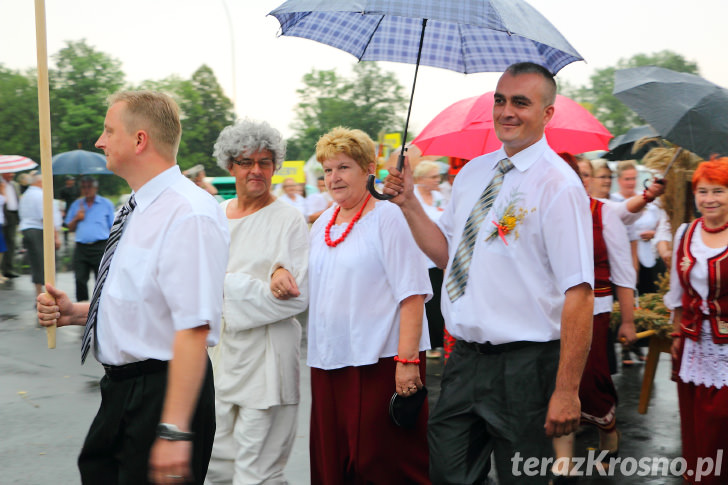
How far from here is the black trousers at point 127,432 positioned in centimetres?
262

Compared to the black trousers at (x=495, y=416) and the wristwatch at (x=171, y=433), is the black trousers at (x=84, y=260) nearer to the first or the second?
the black trousers at (x=495, y=416)

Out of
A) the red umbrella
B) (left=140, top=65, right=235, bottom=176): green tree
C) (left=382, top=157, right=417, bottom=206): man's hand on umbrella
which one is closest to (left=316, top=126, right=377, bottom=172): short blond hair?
(left=382, top=157, right=417, bottom=206): man's hand on umbrella

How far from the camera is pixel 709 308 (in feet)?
14.3

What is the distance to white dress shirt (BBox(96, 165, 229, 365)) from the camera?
8.11 ft

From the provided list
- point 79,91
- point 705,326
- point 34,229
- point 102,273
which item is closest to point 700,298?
point 705,326

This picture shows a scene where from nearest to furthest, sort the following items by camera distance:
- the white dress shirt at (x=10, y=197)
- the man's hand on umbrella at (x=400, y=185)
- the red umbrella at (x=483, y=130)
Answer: the man's hand on umbrella at (x=400, y=185) < the red umbrella at (x=483, y=130) < the white dress shirt at (x=10, y=197)

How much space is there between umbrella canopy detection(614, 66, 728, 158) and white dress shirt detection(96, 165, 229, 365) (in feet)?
10.4

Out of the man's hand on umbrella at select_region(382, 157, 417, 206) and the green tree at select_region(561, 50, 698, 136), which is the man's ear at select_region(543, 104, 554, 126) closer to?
the man's hand on umbrella at select_region(382, 157, 417, 206)

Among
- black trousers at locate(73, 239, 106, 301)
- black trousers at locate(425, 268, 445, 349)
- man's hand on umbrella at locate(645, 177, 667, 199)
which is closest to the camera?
man's hand on umbrella at locate(645, 177, 667, 199)

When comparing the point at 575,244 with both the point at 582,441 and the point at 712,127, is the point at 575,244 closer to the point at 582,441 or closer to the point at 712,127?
the point at 712,127

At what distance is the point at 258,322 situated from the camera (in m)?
4.17

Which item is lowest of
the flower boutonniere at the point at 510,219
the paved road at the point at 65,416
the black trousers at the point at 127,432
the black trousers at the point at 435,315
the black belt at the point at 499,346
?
the paved road at the point at 65,416

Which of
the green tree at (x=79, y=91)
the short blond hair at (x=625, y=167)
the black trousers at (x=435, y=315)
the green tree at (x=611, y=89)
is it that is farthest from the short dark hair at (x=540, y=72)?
the green tree at (x=611, y=89)

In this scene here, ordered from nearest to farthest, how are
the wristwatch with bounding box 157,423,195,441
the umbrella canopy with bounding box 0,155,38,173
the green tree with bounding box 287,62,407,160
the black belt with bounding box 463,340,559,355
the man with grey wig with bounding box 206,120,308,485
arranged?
the wristwatch with bounding box 157,423,195,441 < the black belt with bounding box 463,340,559,355 < the man with grey wig with bounding box 206,120,308,485 < the umbrella canopy with bounding box 0,155,38,173 < the green tree with bounding box 287,62,407,160
